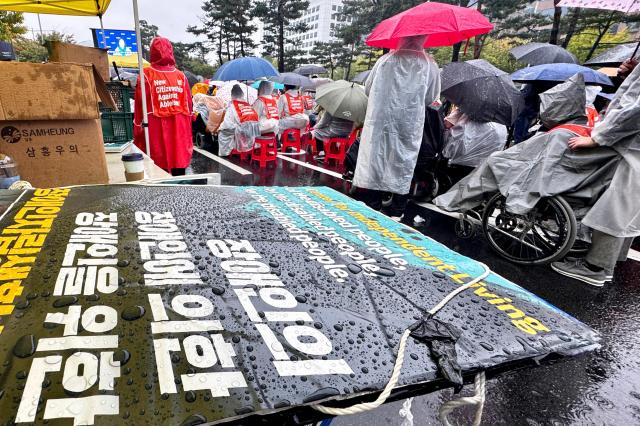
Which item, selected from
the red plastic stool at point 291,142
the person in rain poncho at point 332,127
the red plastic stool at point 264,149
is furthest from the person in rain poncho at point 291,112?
the person in rain poncho at point 332,127

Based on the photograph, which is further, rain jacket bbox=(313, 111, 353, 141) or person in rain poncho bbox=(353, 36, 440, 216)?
rain jacket bbox=(313, 111, 353, 141)

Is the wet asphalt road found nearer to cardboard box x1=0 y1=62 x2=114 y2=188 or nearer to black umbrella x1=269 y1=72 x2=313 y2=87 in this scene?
cardboard box x1=0 y1=62 x2=114 y2=188

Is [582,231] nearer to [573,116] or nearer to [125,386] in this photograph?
[573,116]

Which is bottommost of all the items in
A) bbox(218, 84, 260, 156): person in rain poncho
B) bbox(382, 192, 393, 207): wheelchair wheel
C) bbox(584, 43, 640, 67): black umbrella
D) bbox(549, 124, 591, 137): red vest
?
bbox(382, 192, 393, 207): wheelchair wheel

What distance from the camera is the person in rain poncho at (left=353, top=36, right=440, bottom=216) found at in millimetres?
4086

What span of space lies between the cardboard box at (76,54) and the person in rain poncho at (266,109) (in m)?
3.40

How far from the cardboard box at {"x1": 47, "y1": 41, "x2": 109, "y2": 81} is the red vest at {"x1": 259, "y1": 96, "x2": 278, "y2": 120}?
3465mm

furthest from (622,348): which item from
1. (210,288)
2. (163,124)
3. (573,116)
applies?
(163,124)

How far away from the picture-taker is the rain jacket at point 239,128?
7246mm

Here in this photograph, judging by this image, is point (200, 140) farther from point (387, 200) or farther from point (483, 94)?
point (483, 94)

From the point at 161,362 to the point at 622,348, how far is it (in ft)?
10.3

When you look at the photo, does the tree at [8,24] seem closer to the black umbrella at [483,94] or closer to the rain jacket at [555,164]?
the black umbrella at [483,94]

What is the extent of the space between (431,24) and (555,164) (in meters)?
2.09

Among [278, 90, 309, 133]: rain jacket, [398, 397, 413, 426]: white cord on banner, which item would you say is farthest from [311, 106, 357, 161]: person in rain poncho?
[398, 397, 413, 426]: white cord on banner
